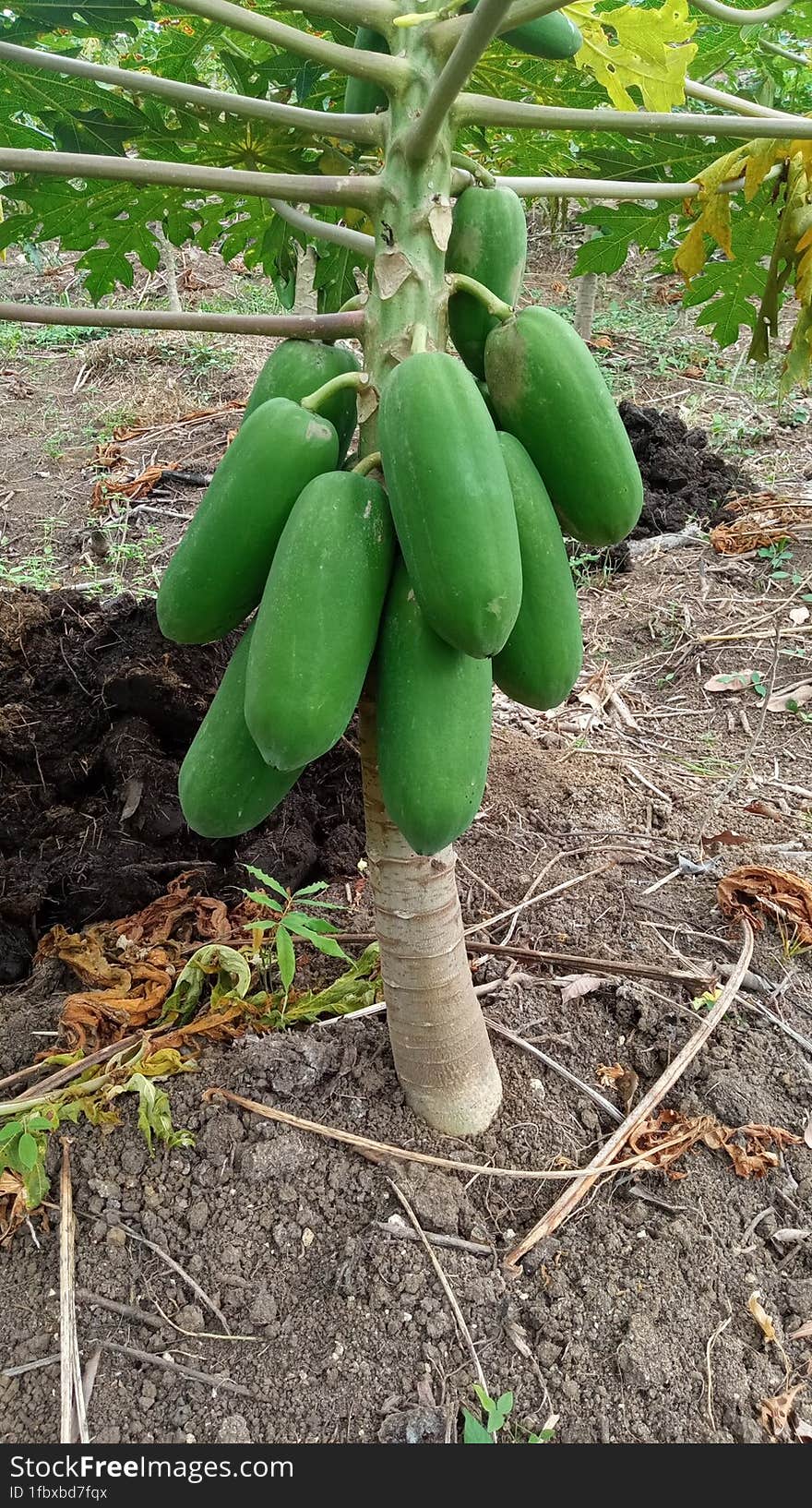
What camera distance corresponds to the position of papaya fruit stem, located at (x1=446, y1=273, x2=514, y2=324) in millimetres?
1326

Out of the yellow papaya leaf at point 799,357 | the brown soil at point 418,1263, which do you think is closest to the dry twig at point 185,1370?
the brown soil at point 418,1263

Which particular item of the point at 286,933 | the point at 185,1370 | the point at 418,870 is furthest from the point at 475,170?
the point at 185,1370

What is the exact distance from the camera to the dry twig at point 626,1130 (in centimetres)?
169

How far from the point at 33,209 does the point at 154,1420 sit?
2.13m

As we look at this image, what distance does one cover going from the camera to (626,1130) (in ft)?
5.98

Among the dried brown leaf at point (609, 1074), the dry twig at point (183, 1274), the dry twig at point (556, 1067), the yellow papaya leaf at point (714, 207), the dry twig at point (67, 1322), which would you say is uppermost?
the yellow papaya leaf at point (714, 207)

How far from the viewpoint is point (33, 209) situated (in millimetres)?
2000

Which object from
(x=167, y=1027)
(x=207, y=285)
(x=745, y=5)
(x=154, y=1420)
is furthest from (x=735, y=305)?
(x=207, y=285)

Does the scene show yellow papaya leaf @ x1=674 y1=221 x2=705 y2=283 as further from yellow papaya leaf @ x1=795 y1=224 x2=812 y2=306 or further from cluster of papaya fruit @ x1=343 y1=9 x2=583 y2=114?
cluster of papaya fruit @ x1=343 y1=9 x2=583 y2=114

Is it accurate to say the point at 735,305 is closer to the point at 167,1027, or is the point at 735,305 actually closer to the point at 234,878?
the point at 234,878

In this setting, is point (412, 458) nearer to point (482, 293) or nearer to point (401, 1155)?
point (482, 293)

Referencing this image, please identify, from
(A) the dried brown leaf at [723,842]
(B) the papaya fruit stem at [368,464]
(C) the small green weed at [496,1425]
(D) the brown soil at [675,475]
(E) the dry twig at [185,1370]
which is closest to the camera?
(B) the papaya fruit stem at [368,464]

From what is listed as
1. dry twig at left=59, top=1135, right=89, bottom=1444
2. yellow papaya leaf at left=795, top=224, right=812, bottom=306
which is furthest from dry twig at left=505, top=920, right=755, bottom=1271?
yellow papaya leaf at left=795, top=224, right=812, bottom=306

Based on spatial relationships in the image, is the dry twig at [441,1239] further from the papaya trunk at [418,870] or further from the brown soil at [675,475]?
the brown soil at [675,475]
